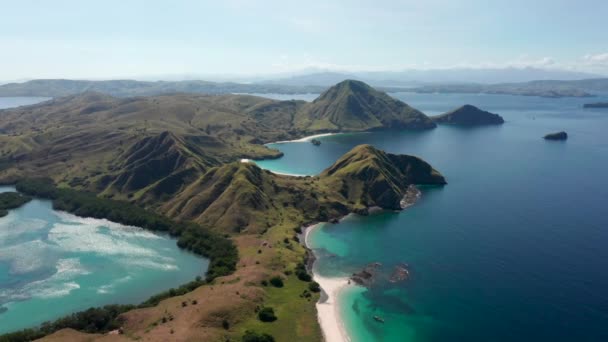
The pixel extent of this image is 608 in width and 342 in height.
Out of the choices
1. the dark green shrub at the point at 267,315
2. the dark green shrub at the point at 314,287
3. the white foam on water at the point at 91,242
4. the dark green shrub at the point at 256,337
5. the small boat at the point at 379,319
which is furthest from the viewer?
the white foam on water at the point at 91,242

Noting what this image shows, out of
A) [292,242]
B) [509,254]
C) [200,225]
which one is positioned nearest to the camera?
[509,254]

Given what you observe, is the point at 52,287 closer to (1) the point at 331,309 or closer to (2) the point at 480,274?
(1) the point at 331,309

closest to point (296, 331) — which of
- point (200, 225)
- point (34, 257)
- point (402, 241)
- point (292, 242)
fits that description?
point (292, 242)

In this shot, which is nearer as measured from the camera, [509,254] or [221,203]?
[509,254]

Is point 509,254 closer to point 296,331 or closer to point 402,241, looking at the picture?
point 402,241

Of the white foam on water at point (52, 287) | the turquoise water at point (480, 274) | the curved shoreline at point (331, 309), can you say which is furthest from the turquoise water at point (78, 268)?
the turquoise water at point (480, 274)

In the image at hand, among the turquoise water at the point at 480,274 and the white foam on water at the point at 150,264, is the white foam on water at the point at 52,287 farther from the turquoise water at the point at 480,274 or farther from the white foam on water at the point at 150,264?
the turquoise water at the point at 480,274

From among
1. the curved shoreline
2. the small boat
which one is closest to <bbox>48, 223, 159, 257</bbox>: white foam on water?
the curved shoreline
